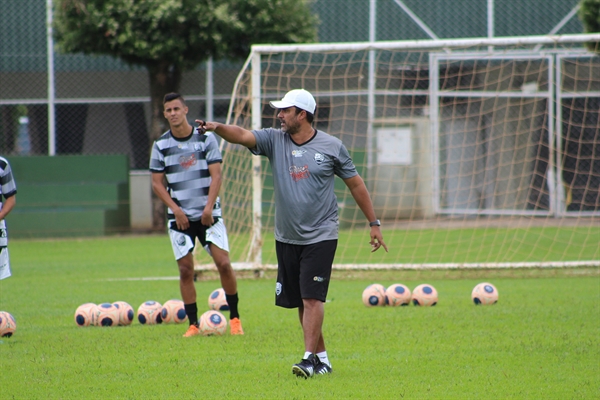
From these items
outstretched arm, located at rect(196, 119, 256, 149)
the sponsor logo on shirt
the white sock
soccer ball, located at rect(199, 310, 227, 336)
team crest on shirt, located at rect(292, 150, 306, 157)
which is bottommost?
soccer ball, located at rect(199, 310, 227, 336)

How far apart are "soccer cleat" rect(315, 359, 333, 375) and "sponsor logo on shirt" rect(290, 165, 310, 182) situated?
1364 millimetres

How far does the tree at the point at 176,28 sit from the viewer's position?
60.4ft

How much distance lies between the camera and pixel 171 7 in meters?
18.2

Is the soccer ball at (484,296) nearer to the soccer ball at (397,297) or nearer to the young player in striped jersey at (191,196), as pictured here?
the soccer ball at (397,297)

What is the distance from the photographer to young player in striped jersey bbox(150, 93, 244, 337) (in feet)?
26.0

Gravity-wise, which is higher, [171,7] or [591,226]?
[171,7]

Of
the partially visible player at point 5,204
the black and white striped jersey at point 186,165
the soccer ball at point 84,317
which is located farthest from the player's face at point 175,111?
the soccer ball at point 84,317

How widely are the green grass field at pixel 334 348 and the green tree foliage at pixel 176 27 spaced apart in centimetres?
799

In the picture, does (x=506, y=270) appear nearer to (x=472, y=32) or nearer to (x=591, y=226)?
(x=591, y=226)

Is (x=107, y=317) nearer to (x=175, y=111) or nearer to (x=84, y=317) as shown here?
(x=84, y=317)

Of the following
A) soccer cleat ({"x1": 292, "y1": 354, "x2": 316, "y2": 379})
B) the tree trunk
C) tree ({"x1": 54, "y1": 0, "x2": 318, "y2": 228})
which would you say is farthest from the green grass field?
the tree trunk

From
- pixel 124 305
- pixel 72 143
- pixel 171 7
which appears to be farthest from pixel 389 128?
pixel 124 305

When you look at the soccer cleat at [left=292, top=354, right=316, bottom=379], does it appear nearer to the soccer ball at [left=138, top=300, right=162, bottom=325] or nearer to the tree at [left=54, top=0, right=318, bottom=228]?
the soccer ball at [left=138, top=300, right=162, bottom=325]

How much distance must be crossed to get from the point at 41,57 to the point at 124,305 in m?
15.0
